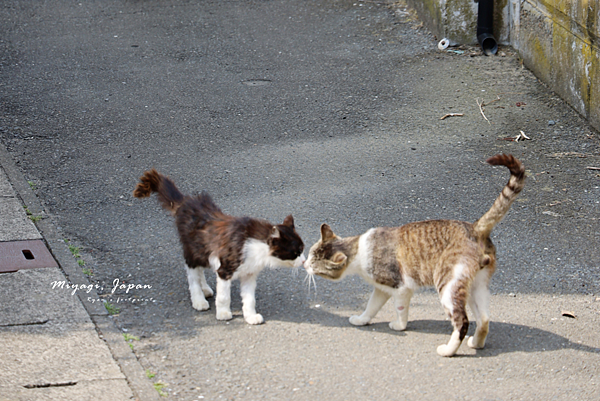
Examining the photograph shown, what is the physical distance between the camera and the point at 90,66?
9.60m

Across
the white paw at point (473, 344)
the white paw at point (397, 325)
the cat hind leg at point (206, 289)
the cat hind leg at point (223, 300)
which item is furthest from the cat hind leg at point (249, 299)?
the white paw at point (473, 344)

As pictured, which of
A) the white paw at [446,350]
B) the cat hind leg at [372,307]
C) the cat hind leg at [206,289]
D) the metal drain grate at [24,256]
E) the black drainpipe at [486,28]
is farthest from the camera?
the black drainpipe at [486,28]

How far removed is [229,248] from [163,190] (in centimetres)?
84

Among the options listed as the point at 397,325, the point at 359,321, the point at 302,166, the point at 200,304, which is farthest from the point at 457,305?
the point at 302,166

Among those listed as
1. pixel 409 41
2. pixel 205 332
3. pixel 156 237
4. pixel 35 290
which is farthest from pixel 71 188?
pixel 409 41

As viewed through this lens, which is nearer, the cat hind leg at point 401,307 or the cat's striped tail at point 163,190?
the cat hind leg at point 401,307

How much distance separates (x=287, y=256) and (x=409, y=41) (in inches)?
260

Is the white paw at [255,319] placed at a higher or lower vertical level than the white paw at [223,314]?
lower

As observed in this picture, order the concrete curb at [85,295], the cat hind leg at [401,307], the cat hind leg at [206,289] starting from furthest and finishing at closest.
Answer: the cat hind leg at [206,289] < the cat hind leg at [401,307] < the concrete curb at [85,295]

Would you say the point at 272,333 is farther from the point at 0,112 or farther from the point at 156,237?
the point at 0,112

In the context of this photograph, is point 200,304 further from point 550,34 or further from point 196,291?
point 550,34

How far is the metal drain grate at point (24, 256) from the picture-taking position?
511 cm

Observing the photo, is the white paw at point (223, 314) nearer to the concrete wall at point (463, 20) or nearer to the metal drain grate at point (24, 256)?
the metal drain grate at point (24, 256)

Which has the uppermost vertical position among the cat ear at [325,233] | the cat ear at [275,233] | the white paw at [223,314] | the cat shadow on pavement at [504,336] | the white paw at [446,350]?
the cat ear at [275,233]
